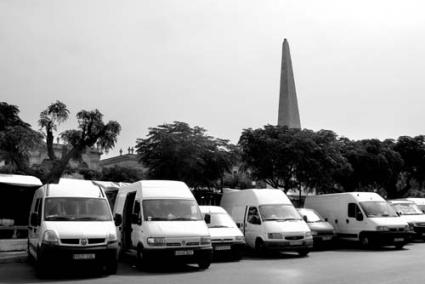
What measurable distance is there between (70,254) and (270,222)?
7.98 m

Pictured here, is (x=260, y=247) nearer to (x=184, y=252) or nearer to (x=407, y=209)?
(x=184, y=252)

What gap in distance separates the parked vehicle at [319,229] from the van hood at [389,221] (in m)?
1.71

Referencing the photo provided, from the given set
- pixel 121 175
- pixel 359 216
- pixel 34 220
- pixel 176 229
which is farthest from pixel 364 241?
pixel 121 175

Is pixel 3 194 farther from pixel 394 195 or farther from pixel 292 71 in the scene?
pixel 292 71

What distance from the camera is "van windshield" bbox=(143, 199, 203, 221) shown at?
13.9m

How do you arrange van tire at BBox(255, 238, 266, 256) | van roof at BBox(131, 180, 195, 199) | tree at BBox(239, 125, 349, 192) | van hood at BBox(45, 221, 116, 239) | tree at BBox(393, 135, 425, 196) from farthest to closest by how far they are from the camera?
tree at BBox(393, 135, 425, 196) < tree at BBox(239, 125, 349, 192) < van tire at BBox(255, 238, 266, 256) < van roof at BBox(131, 180, 195, 199) < van hood at BBox(45, 221, 116, 239)

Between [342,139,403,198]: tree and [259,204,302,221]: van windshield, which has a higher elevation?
[342,139,403,198]: tree

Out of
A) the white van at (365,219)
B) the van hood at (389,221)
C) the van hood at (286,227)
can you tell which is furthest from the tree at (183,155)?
the van hood at (389,221)

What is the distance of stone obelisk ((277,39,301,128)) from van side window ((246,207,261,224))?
39.9 meters

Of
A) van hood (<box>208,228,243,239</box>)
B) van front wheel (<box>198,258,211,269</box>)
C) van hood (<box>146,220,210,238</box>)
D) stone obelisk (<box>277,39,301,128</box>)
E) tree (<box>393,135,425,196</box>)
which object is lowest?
van front wheel (<box>198,258,211,269</box>)

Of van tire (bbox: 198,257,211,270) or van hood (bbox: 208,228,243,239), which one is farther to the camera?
van hood (bbox: 208,228,243,239)

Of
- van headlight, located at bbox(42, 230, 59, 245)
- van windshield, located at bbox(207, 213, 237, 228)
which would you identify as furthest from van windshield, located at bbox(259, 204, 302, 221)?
van headlight, located at bbox(42, 230, 59, 245)

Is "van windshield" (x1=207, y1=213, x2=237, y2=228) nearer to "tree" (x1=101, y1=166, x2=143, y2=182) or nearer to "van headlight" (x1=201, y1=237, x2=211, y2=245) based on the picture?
"van headlight" (x1=201, y1=237, x2=211, y2=245)

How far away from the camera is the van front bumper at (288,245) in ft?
54.9
